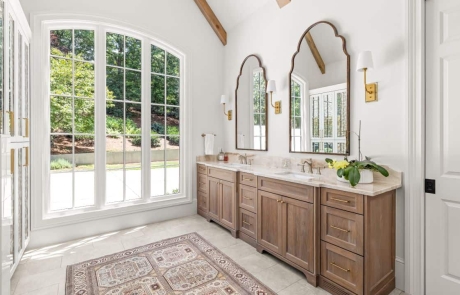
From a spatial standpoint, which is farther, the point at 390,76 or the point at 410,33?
the point at 390,76

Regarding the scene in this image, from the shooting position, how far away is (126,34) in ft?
11.2

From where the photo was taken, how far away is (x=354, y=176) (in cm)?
182

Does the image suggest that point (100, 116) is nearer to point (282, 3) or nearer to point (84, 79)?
point (84, 79)

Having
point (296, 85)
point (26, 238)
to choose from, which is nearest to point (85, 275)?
point (26, 238)

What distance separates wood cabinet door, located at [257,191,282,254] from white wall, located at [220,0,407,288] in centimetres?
71

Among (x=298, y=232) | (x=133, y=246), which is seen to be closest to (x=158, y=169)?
(x=133, y=246)

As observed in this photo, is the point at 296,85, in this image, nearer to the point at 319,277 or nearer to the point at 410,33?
the point at 410,33

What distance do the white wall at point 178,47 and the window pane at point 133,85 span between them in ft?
2.18

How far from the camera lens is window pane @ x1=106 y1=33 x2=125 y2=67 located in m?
3.31

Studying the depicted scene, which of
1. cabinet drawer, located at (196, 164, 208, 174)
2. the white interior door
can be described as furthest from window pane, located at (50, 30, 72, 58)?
the white interior door

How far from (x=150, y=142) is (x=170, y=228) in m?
1.32

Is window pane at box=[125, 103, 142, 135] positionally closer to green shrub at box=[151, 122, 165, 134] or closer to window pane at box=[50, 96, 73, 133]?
green shrub at box=[151, 122, 165, 134]

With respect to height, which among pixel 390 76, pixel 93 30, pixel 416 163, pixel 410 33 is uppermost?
pixel 93 30

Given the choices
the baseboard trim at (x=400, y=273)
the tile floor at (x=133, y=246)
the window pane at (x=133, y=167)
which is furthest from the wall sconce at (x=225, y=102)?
the baseboard trim at (x=400, y=273)
